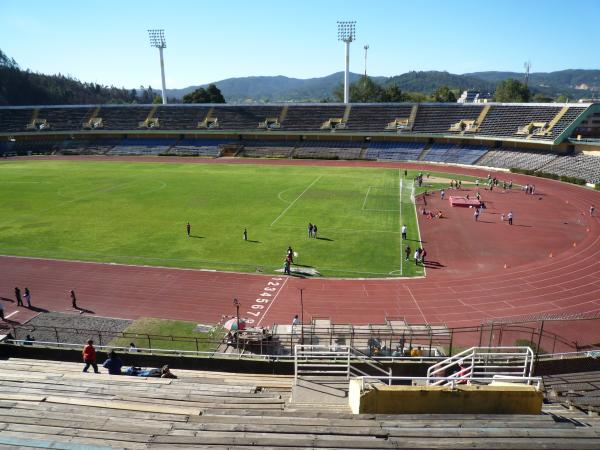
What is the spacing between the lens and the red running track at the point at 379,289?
20.7 meters

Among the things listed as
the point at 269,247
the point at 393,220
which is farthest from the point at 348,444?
the point at 393,220

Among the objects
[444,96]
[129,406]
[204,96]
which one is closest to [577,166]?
[129,406]

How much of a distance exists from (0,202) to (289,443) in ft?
157

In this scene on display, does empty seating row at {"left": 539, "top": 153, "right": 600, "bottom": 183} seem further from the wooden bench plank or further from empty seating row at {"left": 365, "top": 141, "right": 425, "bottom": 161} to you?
the wooden bench plank

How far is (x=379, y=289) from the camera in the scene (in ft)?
76.2

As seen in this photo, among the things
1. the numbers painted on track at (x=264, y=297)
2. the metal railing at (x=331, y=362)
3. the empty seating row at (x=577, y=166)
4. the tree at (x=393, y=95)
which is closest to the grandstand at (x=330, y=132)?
the empty seating row at (x=577, y=166)

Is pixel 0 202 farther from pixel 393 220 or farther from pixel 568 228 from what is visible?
pixel 568 228

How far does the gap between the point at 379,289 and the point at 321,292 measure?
313 centimetres

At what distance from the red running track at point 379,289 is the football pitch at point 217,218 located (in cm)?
164

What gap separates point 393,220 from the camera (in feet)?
119

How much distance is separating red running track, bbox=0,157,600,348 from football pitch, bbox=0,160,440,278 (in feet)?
5.36

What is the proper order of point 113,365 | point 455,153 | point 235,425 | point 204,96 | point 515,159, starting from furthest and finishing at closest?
point 204,96 → point 455,153 → point 515,159 → point 113,365 → point 235,425

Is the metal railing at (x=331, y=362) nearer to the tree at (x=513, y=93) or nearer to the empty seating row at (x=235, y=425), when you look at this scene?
the empty seating row at (x=235, y=425)

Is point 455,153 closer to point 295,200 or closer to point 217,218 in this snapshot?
point 295,200
